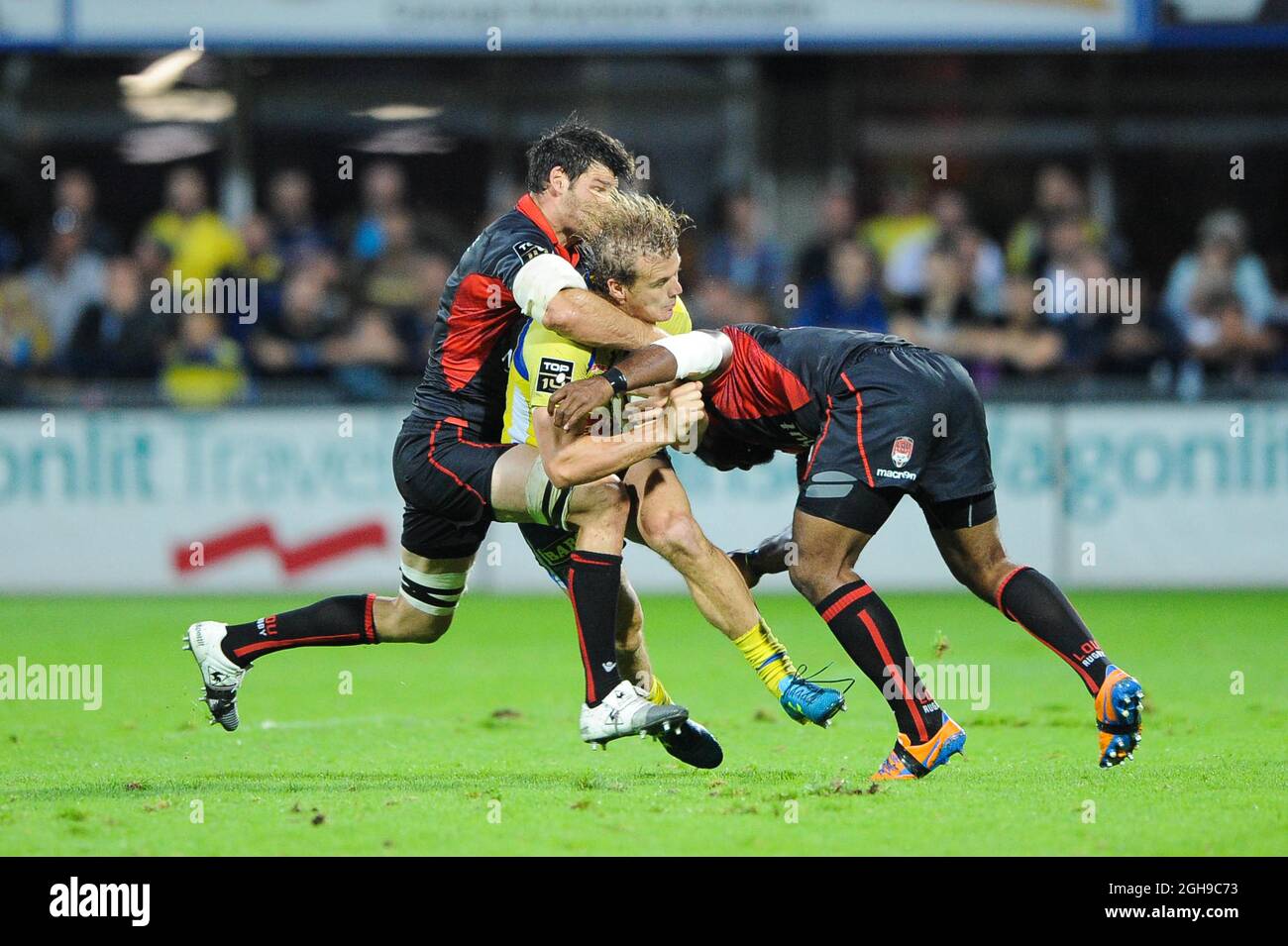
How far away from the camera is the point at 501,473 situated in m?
6.50

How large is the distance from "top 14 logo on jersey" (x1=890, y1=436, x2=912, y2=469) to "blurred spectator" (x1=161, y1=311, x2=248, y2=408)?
29.4ft

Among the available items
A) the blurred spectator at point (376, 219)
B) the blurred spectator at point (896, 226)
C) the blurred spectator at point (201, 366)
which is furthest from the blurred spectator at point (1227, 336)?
the blurred spectator at point (201, 366)

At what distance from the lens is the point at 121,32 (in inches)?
583

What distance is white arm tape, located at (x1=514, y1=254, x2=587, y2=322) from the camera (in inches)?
245

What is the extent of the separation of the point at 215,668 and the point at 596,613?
175 cm

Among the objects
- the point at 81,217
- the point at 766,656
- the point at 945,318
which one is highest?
the point at 81,217

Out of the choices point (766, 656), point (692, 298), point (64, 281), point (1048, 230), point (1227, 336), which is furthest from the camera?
point (64, 281)

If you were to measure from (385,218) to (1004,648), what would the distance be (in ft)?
22.9

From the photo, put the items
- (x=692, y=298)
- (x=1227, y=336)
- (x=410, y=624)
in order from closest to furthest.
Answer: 1. (x=410, y=624)
2. (x=1227, y=336)
3. (x=692, y=298)

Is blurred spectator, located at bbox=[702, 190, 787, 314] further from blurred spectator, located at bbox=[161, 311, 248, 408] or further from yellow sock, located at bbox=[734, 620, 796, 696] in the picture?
yellow sock, located at bbox=[734, 620, 796, 696]

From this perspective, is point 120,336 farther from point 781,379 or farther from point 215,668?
point 781,379

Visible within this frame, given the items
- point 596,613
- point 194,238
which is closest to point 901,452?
point 596,613

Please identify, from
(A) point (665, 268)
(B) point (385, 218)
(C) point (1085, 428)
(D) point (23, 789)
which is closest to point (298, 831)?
(D) point (23, 789)

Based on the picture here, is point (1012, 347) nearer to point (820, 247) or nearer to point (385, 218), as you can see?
point (820, 247)
